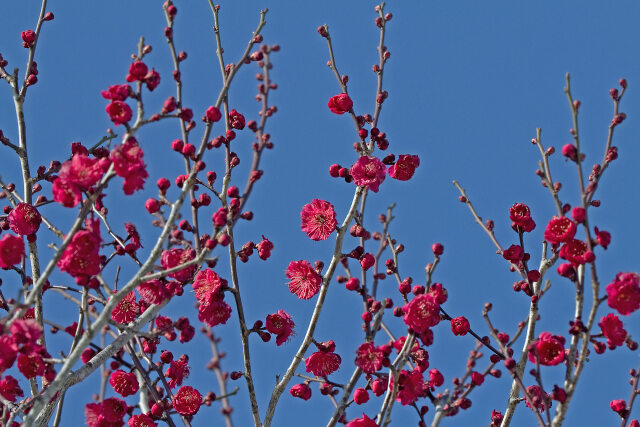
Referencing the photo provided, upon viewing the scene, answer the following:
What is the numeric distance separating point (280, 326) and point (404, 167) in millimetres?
1291

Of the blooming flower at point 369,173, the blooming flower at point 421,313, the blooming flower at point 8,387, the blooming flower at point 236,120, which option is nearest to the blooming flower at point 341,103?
the blooming flower at point 369,173

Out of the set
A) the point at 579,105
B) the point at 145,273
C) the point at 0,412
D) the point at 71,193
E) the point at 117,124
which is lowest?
the point at 0,412

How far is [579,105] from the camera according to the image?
400cm

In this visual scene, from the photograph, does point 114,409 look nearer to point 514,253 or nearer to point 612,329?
point 514,253

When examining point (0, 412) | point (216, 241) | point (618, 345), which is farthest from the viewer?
point (0, 412)

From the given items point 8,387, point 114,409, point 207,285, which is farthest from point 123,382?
point 207,285

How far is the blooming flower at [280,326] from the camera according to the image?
5.00 m

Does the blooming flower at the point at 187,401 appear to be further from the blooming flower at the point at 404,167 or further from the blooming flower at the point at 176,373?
the blooming flower at the point at 404,167

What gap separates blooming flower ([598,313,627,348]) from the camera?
14.0 feet

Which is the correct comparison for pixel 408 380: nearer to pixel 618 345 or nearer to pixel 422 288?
pixel 422 288

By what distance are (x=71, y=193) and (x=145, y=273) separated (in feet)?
1.81

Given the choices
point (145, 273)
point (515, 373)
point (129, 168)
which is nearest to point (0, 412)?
point (145, 273)

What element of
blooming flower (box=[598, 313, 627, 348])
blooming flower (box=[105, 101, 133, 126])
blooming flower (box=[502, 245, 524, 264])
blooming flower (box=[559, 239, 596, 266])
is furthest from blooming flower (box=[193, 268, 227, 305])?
blooming flower (box=[598, 313, 627, 348])

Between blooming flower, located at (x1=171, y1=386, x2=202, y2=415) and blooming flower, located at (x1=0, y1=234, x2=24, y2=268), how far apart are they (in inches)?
48.3
